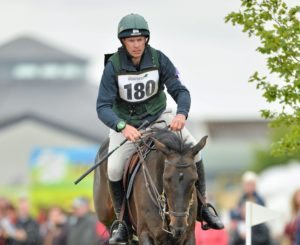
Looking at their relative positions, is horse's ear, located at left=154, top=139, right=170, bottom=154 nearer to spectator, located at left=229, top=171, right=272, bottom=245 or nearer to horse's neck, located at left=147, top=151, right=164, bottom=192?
horse's neck, located at left=147, top=151, right=164, bottom=192

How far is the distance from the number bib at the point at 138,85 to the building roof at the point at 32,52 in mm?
116939

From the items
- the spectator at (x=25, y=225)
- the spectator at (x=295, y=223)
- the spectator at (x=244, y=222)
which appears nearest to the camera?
the spectator at (x=295, y=223)

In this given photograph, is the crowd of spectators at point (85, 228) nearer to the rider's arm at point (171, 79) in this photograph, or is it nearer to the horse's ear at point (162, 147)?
the rider's arm at point (171, 79)

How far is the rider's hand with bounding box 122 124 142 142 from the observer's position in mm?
15047

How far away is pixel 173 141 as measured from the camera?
1486 centimetres

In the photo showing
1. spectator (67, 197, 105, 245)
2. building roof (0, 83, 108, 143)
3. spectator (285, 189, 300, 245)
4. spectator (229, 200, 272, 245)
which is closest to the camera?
spectator (285, 189, 300, 245)

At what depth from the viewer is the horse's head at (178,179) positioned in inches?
569

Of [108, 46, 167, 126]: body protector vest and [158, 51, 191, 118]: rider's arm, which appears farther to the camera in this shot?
[158, 51, 191, 118]: rider's arm

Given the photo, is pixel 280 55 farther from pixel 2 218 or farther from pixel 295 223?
pixel 2 218

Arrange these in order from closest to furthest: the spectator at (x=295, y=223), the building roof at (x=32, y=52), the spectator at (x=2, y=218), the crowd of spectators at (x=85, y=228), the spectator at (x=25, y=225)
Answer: the spectator at (x=295, y=223) < the crowd of spectators at (x=85, y=228) < the spectator at (x=25, y=225) < the spectator at (x=2, y=218) < the building roof at (x=32, y=52)

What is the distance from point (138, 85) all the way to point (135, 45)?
0.50 meters

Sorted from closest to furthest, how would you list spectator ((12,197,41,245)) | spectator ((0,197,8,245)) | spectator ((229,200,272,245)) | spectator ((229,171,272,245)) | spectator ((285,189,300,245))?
spectator ((285,189,300,245)), spectator ((229,171,272,245)), spectator ((229,200,272,245)), spectator ((12,197,41,245)), spectator ((0,197,8,245))

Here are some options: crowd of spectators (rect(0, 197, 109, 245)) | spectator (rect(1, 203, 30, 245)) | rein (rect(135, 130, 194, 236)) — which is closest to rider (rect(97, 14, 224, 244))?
rein (rect(135, 130, 194, 236))

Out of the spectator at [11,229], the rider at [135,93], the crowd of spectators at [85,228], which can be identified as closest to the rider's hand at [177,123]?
the rider at [135,93]
